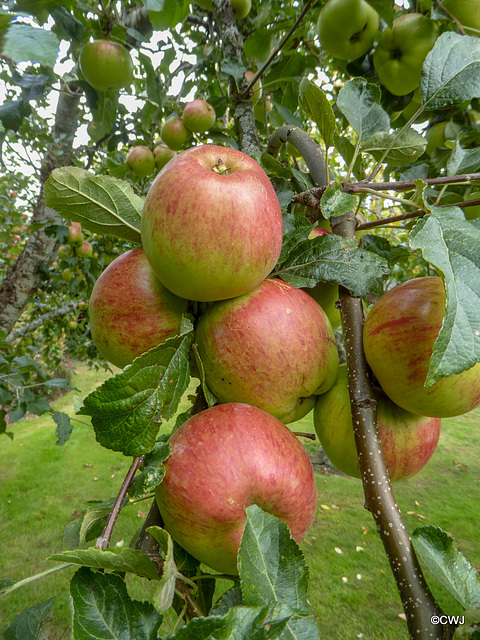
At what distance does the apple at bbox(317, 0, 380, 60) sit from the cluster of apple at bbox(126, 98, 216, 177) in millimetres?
787

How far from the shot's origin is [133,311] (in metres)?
0.79

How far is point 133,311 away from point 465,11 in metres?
1.31

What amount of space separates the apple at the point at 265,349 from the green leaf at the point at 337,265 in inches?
2.0

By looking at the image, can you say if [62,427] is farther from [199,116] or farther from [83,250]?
[199,116]

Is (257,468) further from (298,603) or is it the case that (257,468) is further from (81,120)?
(81,120)

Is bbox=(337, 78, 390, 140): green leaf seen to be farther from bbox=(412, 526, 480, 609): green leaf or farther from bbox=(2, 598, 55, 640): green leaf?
bbox=(2, 598, 55, 640): green leaf

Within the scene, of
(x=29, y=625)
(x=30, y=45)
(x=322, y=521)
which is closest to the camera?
(x=30, y=45)

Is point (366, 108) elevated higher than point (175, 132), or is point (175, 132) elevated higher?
point (366, 108)

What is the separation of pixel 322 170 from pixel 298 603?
0.90m

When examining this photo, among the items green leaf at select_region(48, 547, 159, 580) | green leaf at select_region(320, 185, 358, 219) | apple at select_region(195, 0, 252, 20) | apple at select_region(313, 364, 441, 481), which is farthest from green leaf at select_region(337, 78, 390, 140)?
apple at select_region(195, 0, 252, 20)

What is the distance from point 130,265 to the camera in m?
0.83

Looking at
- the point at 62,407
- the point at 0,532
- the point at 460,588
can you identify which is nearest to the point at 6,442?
the point at 62,407

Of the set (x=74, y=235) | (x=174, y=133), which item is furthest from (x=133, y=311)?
(x=74, y=235)

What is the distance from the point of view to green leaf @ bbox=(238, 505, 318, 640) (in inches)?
18.2
